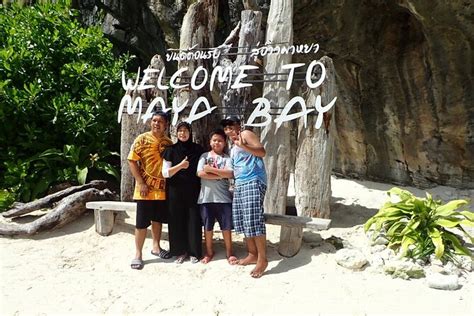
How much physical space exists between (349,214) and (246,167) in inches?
90.6

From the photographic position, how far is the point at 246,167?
14.8ft

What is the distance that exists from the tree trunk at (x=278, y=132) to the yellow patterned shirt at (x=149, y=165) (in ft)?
4.65

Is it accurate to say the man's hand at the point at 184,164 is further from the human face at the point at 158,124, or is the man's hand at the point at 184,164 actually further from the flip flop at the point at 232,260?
the flip flop at the point at 232,260

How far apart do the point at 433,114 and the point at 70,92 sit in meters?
6.18

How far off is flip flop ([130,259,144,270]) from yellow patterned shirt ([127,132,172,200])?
72cm

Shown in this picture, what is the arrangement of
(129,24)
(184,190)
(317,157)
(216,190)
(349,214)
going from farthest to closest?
(129,24) → (349,214) → (317,157) → (184,190) → (216,190)

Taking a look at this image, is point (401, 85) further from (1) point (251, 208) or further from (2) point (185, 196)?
(2) point (185, 196)

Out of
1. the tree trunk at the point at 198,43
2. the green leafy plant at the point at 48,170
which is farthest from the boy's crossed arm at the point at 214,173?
the green leafy plant at the point at 48,170

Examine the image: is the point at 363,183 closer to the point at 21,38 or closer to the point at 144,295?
the point at 144,295

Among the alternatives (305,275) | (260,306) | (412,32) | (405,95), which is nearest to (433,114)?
(405,95)

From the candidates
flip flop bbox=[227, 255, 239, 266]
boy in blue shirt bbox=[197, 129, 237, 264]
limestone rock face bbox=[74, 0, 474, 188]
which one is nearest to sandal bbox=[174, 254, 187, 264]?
boy in blue shirt bbox=[197, 129, 237, 264]

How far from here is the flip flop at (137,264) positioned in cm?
479

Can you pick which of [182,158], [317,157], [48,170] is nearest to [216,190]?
[182,158]

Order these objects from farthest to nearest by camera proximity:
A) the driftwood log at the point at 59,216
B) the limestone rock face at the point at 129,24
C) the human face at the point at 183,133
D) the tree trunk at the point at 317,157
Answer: the limestone rock face at the point at 129,24
the driftwood log at the point at 59,216
the tree trunk at the point at 317,157
the human face at the point at 183,133
